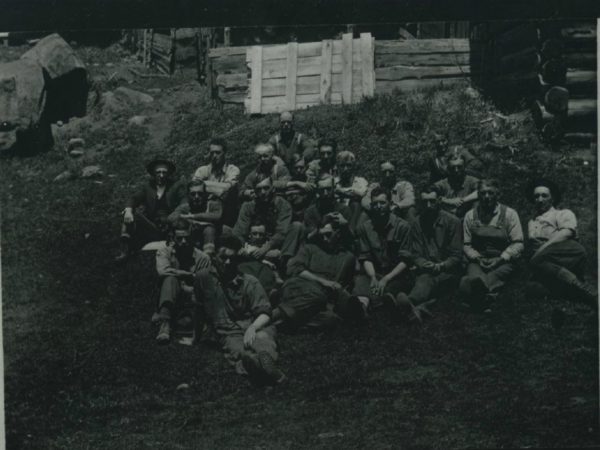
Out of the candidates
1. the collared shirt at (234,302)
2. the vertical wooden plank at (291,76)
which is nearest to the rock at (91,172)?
the collared shirt at (234,302)

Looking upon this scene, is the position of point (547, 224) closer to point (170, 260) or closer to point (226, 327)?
point (226, 327)

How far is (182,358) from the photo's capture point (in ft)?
18.1

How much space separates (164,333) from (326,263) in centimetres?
131

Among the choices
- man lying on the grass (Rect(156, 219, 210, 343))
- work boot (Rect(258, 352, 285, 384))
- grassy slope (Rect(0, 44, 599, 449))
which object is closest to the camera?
grassy slope (Rect(0, 44, 599, 449))

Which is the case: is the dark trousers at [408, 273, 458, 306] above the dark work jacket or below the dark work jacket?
below

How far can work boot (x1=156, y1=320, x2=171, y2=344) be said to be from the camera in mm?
5551

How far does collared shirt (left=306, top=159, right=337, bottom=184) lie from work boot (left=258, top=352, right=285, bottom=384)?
1.63 m

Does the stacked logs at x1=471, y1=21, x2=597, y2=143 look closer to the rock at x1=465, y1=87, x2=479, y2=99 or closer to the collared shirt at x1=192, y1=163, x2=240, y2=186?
the rock at x1=465, y1=87, x2=479, y2=99

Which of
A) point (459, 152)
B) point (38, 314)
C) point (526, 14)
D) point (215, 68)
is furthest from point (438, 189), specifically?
point (38, 314)

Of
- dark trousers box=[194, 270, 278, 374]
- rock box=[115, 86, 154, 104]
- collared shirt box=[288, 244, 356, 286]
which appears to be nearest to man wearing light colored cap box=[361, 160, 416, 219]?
collared shirt box=[288, 244, 356, 286]

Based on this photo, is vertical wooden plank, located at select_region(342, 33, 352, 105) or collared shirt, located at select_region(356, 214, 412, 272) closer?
collared shirt, located at select_region(356, 214, 412, 272)

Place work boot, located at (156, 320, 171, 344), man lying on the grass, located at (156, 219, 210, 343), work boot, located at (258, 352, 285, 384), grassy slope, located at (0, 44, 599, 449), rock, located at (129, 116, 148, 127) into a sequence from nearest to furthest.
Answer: grassy slope, located at (0, 44, 599, 449) → work boot, located at (258, 352, 285, 384) → work boot, located at (156, 320, 171, 344) → man lying on the grass, located at (156, 219, 210, 343) → rock, located at (129, 116, 148, 127)

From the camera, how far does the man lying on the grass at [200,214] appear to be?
19.1 ft

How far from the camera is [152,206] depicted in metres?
5.90
